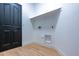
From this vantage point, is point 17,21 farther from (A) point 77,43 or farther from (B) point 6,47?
(A) point 77,43

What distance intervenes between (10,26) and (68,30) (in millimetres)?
1321

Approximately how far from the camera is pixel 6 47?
225 cm

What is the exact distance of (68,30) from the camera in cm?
199

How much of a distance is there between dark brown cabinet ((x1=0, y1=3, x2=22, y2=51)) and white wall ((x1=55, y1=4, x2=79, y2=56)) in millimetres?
896

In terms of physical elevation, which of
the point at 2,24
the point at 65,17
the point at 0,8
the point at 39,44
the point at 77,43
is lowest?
the point at 39,44

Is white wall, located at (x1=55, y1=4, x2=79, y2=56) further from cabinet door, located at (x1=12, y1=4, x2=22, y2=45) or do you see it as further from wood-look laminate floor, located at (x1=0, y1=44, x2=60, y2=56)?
cabinet door, located at (x1=12, y1=4, x2=22, y2=45)

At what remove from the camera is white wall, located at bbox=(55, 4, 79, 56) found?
174cm

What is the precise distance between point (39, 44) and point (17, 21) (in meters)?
0.73

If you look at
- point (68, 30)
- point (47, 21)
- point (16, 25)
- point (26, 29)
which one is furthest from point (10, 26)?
point (68, 30)

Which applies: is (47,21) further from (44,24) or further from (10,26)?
(10,26)

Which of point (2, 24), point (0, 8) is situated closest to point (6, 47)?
point (2, 24)

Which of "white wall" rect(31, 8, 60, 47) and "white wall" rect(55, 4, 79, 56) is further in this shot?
"white wall" rect(31, 8, 60, 47)

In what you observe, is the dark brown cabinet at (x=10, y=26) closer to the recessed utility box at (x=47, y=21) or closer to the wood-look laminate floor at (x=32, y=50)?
the wood-look laminate floor at (x=32, y=50)

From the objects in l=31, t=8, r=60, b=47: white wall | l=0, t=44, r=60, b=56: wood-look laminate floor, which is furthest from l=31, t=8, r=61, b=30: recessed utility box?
l=0, t=44, r=60, b=56: wood-look laminate floor
